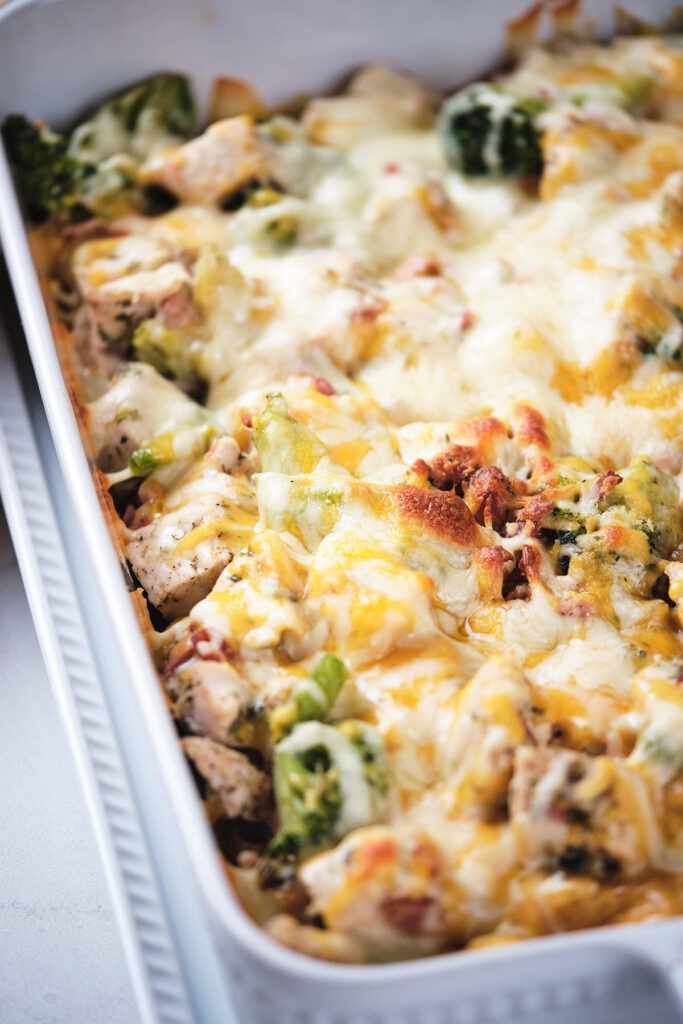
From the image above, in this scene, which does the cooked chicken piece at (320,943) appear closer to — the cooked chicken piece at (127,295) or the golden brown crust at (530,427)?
the golden brown crust at (530,427)

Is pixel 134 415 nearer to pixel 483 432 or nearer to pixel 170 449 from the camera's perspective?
pixel 170 449

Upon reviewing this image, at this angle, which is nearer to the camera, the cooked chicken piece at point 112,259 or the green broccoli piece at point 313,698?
the green broccoli piece at point 313,698

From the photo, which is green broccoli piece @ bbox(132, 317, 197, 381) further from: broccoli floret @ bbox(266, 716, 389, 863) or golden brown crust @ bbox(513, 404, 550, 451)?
broccoli floret @ bbox(266, 716, 389, 863)

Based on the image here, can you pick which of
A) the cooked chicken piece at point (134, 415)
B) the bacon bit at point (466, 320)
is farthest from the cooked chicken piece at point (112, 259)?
the bacon bit at point (466, 320)

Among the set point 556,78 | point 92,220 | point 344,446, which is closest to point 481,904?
point 344,446

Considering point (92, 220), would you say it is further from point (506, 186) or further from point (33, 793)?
point (33, 793)
